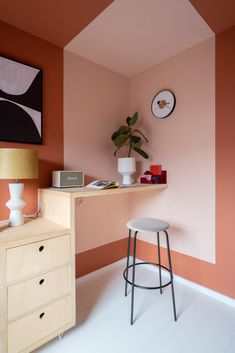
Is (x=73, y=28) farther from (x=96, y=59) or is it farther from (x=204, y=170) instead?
(x=204, y=170)

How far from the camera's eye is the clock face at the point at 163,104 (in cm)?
203

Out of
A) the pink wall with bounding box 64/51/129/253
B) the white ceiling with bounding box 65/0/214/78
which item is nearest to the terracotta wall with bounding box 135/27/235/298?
the white ceiling with bounding box 65/0/214/78

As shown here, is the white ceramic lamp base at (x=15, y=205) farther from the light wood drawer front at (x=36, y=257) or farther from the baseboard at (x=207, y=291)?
the baseboard at (x=207, y=291)

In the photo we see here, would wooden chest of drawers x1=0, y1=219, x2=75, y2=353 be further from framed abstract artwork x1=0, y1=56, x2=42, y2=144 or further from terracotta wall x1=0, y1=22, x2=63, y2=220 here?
framed abstract artwork x1=0, y1=56, x2=42, y2=144

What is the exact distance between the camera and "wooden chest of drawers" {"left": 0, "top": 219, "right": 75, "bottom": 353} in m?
1.09

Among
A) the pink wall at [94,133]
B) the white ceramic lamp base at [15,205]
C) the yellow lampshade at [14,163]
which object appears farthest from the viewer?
the pink wall at [94,133]

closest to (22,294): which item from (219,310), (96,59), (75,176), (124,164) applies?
(75,176)

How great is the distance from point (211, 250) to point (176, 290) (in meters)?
0.51

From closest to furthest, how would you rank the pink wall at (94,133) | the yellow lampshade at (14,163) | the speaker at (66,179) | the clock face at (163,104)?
the yellow lampshade at (14,163), the speaker at (66,179), the pink wall at (94,133), the clock face at (163,104)

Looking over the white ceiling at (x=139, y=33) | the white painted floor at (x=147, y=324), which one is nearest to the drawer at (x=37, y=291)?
the white painted floor at (x=147, y=324)

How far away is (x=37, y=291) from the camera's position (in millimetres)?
1197

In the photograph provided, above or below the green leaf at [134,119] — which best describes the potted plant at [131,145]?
below

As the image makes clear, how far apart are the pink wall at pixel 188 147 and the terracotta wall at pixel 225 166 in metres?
0.05

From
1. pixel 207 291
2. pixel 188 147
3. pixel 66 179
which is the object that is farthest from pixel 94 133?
pixel 207 291
